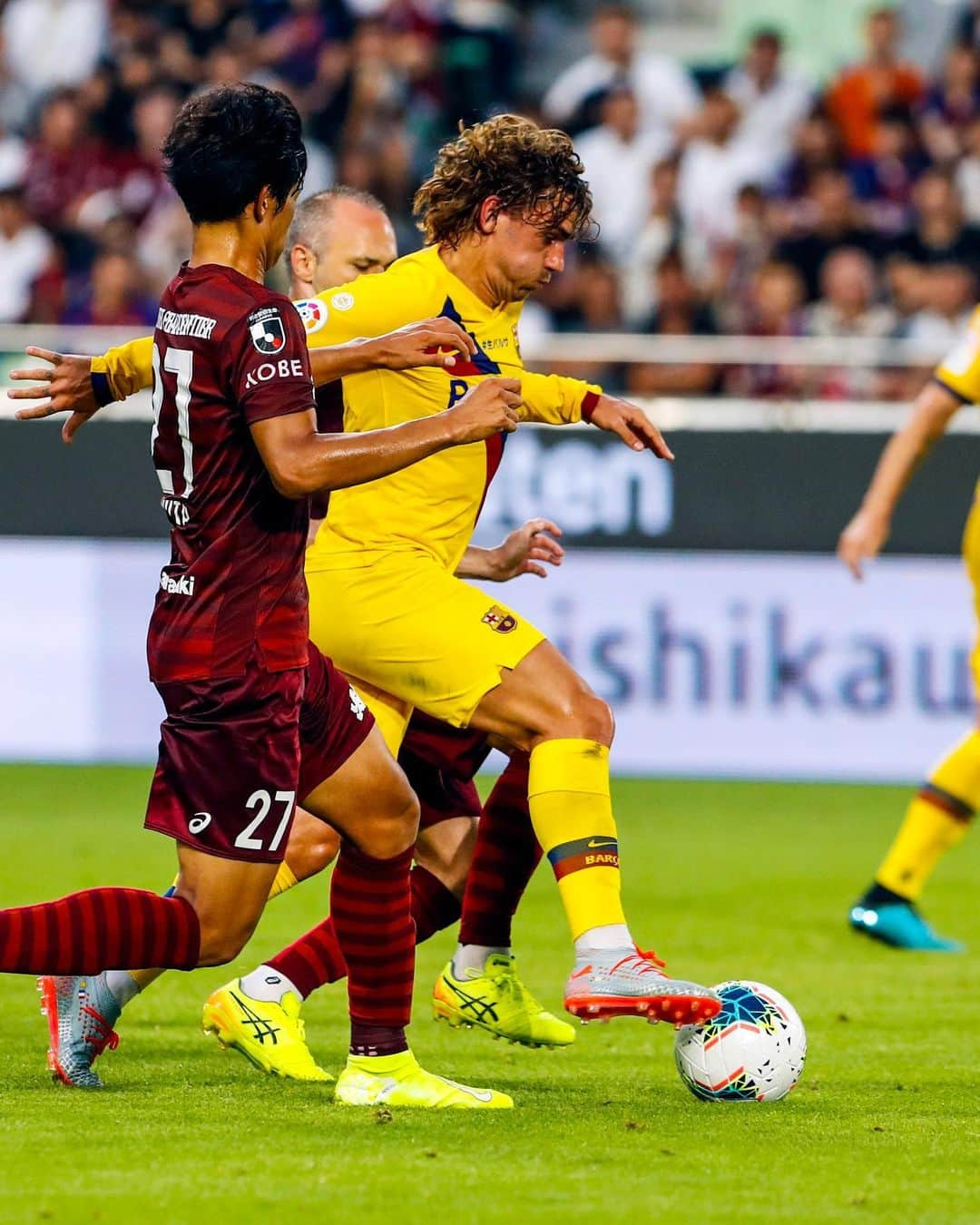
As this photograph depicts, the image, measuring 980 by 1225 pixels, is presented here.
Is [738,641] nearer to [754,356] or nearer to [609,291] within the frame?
[754,356]

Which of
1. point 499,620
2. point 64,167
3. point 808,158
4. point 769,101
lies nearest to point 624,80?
point 769,101

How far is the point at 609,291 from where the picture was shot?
1293 centimetres

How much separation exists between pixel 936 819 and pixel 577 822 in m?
3.00

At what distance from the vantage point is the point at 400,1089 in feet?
15.5

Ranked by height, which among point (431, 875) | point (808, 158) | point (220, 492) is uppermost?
point (808, 158)

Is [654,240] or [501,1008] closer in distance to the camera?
[501,1008]

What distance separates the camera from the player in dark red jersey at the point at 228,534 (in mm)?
4309

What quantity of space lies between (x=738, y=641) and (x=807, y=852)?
5.84ft

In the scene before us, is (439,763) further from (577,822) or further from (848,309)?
(848,309)

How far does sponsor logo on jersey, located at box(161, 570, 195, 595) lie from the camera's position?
4.45 metres

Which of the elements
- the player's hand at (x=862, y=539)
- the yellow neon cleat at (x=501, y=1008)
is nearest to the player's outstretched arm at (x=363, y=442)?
the yellow neon cleat at (x=501, y=1008)

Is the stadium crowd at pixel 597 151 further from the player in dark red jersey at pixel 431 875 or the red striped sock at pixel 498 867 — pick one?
the red striped sock at pixel 498 867

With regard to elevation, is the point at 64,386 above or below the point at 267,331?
below

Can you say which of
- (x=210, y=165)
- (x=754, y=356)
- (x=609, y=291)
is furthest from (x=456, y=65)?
(x=210, y=165)
